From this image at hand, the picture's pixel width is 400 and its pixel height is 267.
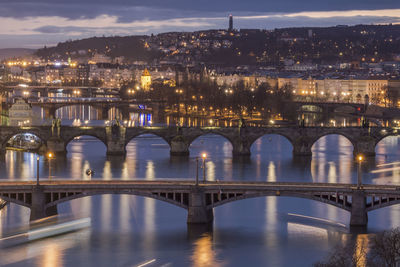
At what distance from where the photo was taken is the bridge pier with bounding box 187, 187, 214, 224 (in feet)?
90.6

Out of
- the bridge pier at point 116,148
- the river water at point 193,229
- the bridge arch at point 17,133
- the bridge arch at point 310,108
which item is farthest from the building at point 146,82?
the river water at point 193,229

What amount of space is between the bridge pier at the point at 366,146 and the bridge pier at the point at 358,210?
17.6m

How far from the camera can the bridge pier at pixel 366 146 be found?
148 feet

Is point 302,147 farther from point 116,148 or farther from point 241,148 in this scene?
point 116,148

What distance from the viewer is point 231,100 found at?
69500 millimetres

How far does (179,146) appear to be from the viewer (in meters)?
45.1

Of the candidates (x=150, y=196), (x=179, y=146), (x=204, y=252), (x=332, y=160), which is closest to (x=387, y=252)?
(x=204, y=252)

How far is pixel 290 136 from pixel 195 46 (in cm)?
11134

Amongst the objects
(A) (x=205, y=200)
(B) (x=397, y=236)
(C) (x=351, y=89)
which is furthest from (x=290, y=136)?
(C) (x=351, y=89)

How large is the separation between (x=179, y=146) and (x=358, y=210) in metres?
18.4

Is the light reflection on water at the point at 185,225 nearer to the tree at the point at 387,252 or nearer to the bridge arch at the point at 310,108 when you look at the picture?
the tree at the point at 387,252

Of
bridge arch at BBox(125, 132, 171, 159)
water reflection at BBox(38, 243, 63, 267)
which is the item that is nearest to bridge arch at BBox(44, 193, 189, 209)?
water reflection at BBox(38, 243, 63, 267)

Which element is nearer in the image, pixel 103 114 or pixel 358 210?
pixel 358 210

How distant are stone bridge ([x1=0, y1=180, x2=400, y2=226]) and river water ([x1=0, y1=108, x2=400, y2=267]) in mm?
633
